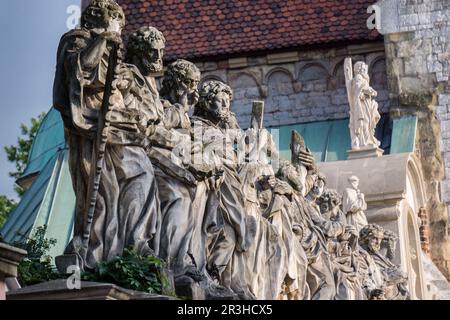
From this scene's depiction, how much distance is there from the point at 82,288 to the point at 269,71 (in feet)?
68.7

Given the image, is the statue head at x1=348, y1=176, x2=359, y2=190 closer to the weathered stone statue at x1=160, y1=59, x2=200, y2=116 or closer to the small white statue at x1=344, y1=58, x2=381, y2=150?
the small white statue at x1=344, y1=58, x2=381, y2=150

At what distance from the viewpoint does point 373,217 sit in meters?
25.9

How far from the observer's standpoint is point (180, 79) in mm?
16031

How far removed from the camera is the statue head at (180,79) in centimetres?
1599

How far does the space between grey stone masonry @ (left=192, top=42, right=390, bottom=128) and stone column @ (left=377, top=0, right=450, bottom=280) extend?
717mm

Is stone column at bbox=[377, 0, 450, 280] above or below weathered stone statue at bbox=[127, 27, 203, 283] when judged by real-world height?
above

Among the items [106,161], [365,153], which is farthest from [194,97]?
[365,153]

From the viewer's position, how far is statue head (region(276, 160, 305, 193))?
18781 mm

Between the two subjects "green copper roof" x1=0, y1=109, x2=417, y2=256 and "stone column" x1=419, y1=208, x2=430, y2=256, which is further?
"stone column" x1=419, y1=208, x2=430, y2=256

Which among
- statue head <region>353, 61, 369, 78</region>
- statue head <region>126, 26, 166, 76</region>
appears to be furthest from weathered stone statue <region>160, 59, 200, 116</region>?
statue head <region>353, 61, 369, 78</region>

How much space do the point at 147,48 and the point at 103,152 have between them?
140cm

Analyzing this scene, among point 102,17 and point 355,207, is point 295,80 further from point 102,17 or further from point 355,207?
point 102,17

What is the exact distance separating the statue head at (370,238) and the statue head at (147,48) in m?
8.57
